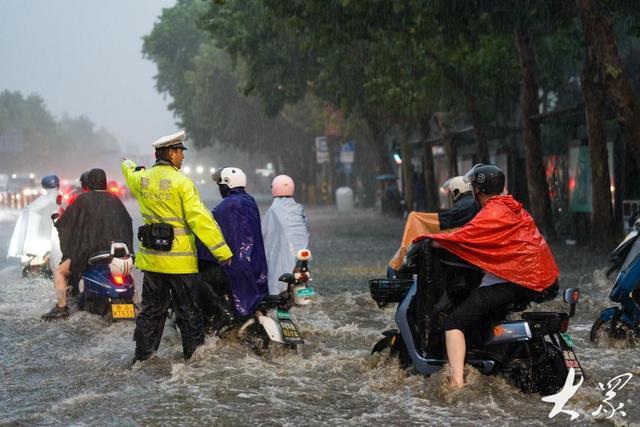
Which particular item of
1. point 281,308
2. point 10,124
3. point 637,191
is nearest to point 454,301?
point 281,308

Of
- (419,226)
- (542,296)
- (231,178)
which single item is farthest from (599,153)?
(542,296)

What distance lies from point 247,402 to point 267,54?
33.2 metres

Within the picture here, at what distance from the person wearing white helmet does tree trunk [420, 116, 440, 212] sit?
25.2 metres

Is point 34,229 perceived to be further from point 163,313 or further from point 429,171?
Result: point 429,171

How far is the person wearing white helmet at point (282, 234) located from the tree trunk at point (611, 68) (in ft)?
23.9

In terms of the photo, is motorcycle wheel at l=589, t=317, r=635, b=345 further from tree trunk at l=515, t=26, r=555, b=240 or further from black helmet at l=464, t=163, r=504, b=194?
tree trunk at l=515, t=26, r=555, b=240

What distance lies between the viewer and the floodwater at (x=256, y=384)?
22.0ft

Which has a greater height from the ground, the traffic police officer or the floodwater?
the traffic police officer

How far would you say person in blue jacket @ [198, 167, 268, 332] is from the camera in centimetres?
888

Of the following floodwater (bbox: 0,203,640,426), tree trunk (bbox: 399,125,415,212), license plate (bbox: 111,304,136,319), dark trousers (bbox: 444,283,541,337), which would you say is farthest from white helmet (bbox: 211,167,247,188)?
tree trunk (bbox: 399,125,415,212)

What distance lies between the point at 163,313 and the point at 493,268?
2778mm

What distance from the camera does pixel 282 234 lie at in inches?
443

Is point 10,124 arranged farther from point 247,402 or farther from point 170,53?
point 247,402

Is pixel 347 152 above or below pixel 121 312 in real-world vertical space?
above
